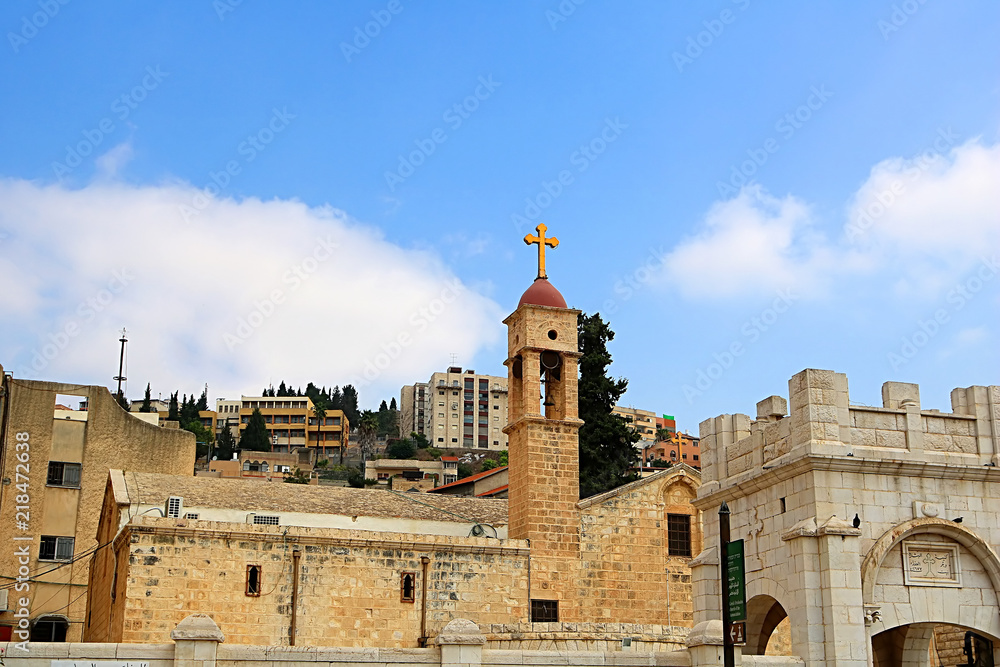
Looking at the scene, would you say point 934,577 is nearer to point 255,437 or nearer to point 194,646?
point 194,646

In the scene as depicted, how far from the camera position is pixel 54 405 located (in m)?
39.2

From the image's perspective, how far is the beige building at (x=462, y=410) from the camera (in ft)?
486

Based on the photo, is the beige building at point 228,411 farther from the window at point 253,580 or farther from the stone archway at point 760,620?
the stone archway at point 760,620

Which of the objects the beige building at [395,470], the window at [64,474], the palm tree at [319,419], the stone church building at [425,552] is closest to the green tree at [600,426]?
the stone church building at [425,552]

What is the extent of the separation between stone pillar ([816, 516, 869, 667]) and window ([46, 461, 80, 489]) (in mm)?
30392

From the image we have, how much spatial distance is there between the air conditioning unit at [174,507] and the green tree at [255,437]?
89.3 metres

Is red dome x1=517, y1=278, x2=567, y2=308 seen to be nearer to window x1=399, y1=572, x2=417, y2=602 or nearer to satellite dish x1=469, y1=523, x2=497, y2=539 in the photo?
satellite dish x1=469, y1=523, x2=497, y2=539

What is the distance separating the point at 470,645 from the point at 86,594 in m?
26.0

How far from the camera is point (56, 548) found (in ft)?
126

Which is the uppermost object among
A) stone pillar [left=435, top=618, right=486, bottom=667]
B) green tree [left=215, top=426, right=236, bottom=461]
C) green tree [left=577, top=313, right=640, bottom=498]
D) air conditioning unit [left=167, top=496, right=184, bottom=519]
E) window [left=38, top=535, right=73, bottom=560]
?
green tree [left=215, top=426, right=236, bottom=461]

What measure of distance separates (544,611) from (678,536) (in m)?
5.16

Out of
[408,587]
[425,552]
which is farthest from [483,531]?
[408,587]

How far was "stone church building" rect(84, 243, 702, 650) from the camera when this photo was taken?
2648cm

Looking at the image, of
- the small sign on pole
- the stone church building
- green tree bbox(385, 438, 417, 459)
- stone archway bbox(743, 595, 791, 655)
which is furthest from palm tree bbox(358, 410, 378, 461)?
the small sign on pole
